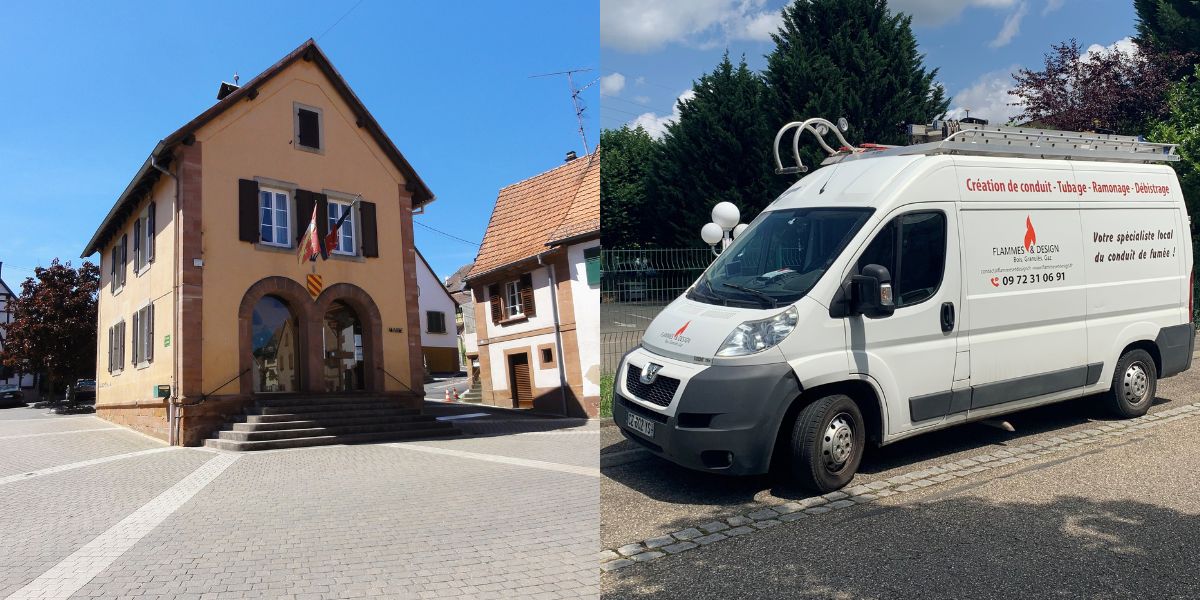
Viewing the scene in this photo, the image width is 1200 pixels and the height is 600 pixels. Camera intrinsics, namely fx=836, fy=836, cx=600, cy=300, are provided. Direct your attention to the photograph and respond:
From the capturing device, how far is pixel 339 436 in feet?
48.4

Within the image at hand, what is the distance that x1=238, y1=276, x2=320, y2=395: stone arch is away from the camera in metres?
16.2

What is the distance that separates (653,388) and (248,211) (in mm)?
13050

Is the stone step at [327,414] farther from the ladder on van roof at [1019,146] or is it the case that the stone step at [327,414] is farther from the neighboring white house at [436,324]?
the neighboring white house at [436,324]

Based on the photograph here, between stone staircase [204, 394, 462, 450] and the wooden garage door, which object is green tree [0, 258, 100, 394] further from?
stone staircase [204, 394, 462, 450]

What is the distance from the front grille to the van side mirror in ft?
4.79

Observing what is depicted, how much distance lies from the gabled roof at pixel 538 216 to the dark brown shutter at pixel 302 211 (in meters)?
6.26

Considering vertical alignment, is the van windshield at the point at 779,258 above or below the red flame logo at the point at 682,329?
above

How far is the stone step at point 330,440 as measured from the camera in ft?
46.2

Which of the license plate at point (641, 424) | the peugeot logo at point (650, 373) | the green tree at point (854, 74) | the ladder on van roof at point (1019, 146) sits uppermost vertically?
the green tree at point (854, 74)

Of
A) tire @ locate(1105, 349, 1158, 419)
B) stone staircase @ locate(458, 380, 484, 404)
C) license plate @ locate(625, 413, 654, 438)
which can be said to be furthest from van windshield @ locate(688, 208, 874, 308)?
stone staircase @ locate(458, 380, 484, 404)

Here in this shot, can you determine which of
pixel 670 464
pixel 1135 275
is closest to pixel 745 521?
pixel 670 464

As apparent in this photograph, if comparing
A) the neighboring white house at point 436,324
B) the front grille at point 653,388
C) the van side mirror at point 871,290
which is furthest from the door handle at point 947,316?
the neighboring white house at point 436,324

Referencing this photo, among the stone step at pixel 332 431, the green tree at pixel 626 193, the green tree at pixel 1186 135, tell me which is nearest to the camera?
the stone step at pixel 332 431

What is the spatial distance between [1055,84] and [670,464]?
2768cm
